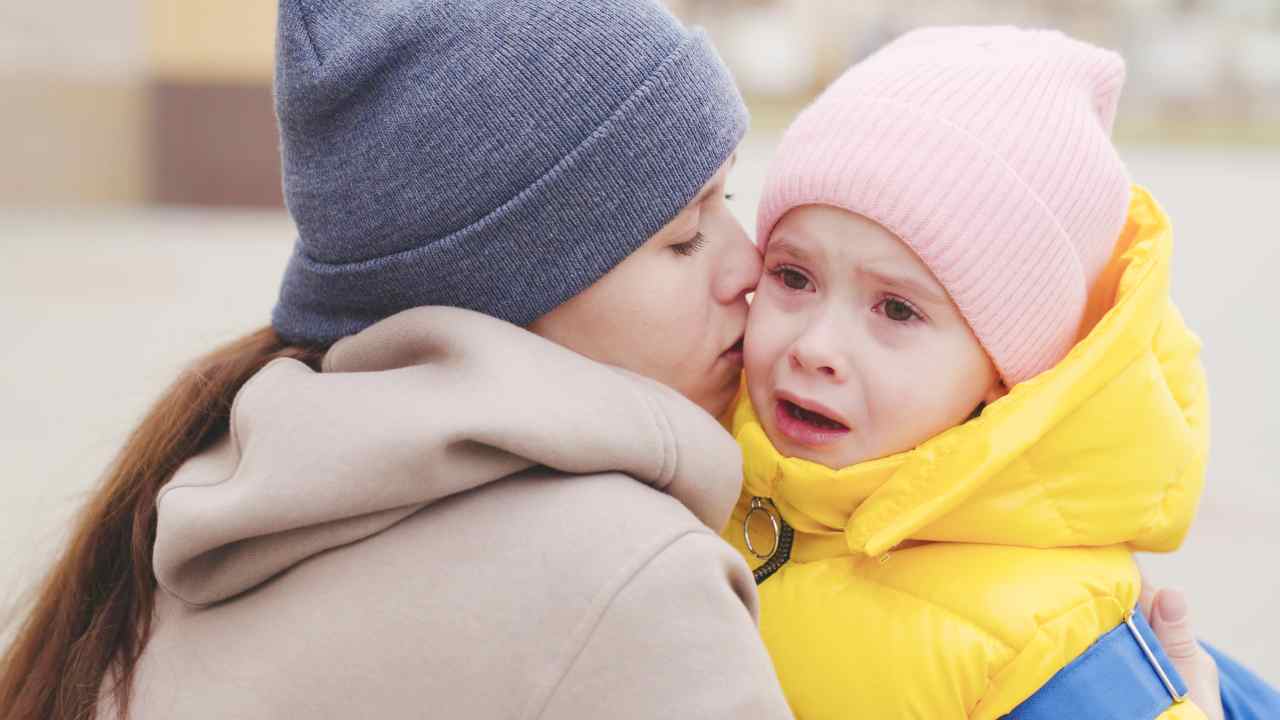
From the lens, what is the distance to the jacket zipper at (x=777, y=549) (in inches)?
69.2

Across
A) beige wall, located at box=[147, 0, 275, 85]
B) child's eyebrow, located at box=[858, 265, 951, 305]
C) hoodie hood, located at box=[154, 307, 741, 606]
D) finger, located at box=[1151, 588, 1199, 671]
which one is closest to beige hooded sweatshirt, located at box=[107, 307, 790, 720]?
hoodie hood, located at box=[154, 307, 741, 606]

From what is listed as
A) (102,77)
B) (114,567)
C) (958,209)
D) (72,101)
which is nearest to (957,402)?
(958,209)

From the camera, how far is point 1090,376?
1.64 meters

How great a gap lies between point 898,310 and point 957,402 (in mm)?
143

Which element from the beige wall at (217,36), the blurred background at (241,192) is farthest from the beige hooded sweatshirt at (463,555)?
the beige wall at (217,36)

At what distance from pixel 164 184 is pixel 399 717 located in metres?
7.09

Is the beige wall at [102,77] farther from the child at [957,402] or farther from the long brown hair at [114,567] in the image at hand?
the child at [957,402]

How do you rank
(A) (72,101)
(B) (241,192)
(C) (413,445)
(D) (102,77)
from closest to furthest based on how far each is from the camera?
(C) (413,445) → (B) (241,192) → (D) (102,77) → (A) (72,101)

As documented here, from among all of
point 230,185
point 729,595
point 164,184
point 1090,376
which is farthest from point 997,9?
point 729,595

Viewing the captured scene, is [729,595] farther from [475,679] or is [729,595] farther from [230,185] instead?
[230,185]

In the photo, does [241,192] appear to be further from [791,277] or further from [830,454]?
[830,454]

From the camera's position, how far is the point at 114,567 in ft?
5.29

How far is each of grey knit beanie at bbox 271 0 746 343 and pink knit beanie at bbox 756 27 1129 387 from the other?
0.19 meters

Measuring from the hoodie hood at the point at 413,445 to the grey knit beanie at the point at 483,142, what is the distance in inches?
5.9
